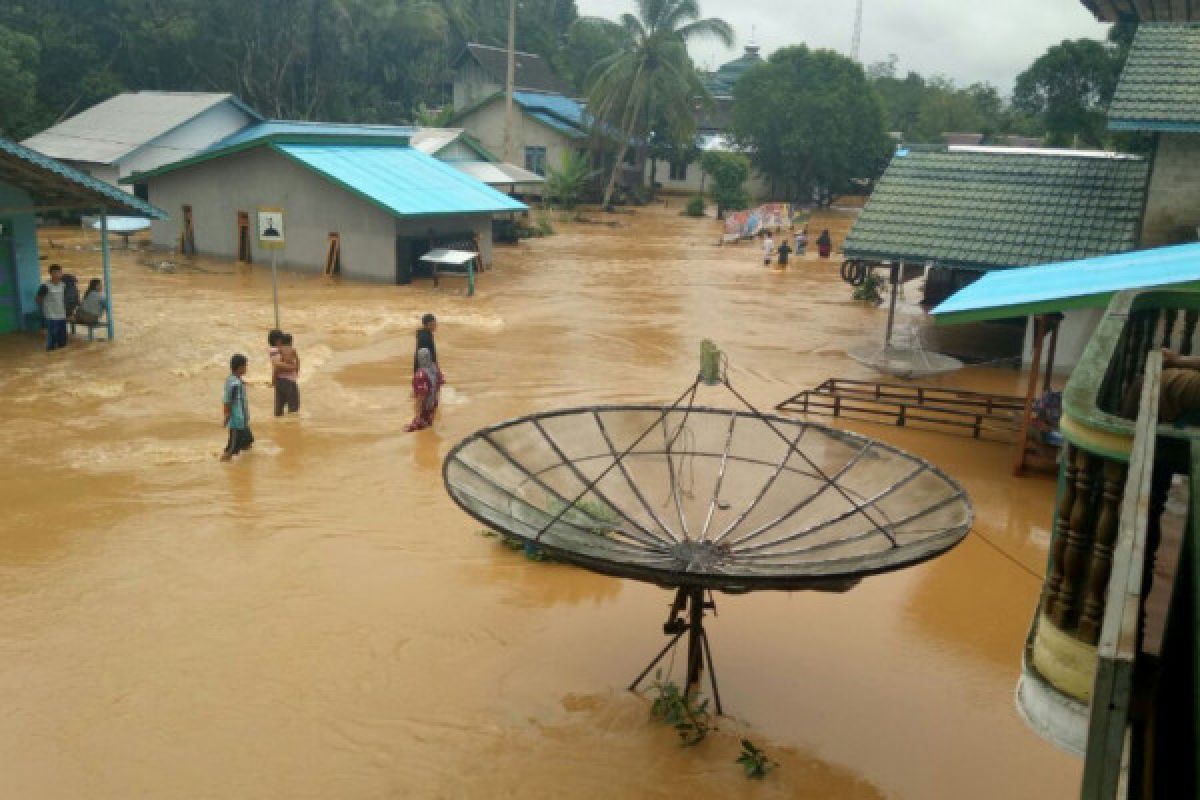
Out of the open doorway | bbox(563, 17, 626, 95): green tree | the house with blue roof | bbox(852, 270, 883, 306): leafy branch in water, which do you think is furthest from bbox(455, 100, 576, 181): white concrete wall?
bbox(852, 270, 883, 306): leafy branch in water

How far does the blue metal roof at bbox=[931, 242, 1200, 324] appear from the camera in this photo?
37.6ft

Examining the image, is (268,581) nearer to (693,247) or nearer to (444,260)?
(444,260)

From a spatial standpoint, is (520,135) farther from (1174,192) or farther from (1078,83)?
(1174,192)

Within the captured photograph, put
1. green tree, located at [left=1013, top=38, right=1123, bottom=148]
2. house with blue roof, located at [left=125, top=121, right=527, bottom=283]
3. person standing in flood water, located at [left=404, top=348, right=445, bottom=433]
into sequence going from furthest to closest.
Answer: green tree, located at [left=1013, top=38, right=1123, bottom=148] < house with blue roof, located at [left=125, top=121, right=527, bottom=283] < person standing in flood water, located at [left=404, top=348, right=445, bottom=433]

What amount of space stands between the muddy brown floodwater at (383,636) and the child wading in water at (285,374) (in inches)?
19.0

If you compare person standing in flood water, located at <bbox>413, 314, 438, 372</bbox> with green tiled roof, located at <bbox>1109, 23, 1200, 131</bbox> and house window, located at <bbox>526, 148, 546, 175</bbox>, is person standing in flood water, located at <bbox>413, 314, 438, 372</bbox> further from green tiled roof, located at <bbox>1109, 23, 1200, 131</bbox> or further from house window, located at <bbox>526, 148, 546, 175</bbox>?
house window, located at <bbox>526, 148, 546, 175</bbox>

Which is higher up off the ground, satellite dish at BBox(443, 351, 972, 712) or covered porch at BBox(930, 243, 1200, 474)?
covered porch at BBox(930, 243, 1200, 474)

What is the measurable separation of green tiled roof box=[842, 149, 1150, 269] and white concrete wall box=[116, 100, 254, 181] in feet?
85.6

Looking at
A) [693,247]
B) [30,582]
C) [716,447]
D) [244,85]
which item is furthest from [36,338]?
[244,85]

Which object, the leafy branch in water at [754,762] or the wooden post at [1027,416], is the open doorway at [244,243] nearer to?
the wooden post at [1027,416]

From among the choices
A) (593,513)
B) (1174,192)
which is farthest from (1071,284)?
(593,513)

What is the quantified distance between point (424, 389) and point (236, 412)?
2697 mm

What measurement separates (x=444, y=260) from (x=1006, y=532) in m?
18.0

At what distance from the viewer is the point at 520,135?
2105 inches
